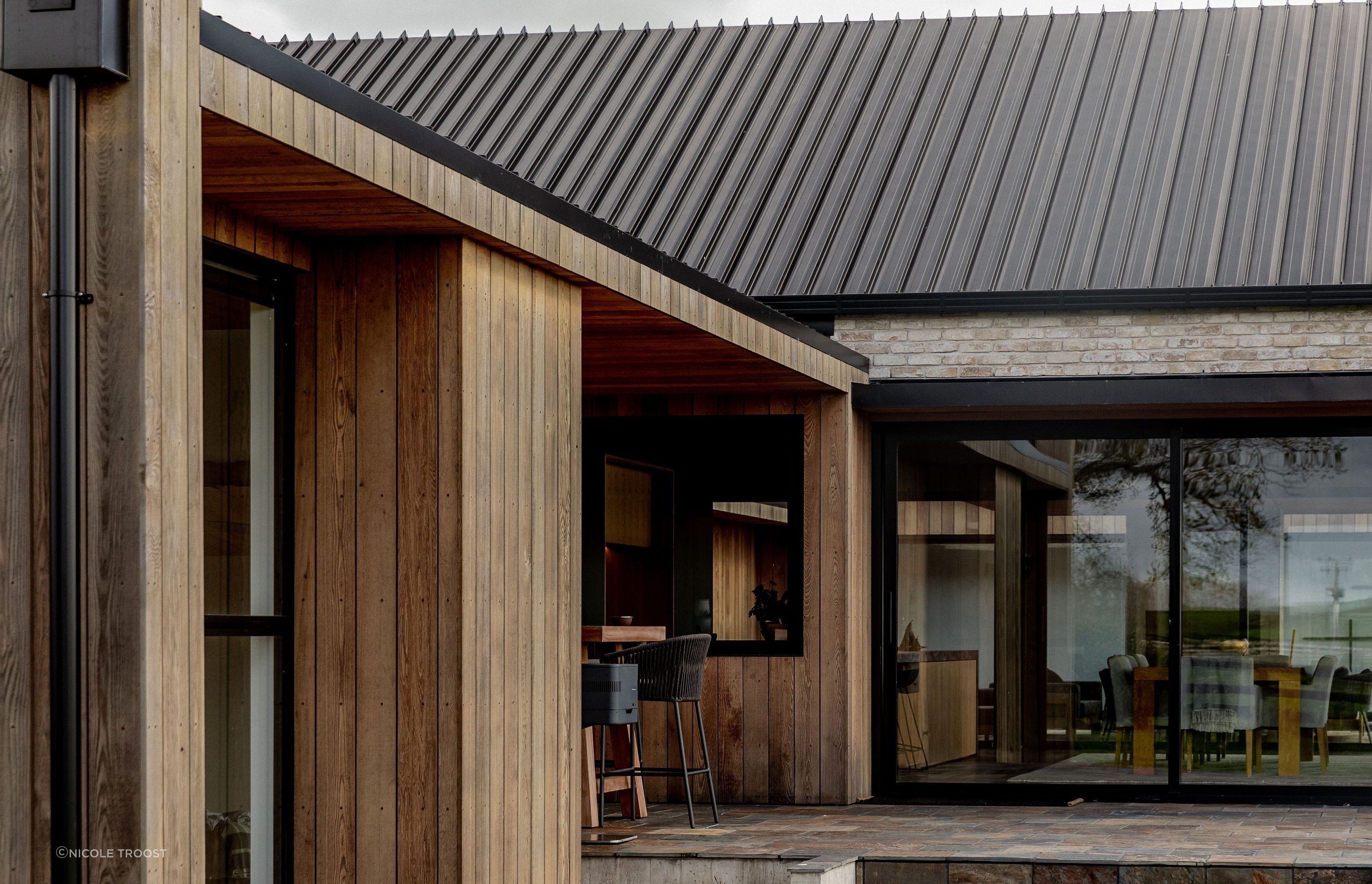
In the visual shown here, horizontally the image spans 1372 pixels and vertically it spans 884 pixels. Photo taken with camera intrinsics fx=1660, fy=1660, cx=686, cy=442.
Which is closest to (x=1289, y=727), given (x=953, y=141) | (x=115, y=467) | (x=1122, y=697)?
(x=1122, y=697)

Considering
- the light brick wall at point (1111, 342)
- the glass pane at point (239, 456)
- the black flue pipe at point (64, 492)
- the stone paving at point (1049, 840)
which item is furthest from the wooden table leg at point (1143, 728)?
the black flue pipe at point (64, 492)

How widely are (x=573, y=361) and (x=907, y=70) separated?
7.29 m

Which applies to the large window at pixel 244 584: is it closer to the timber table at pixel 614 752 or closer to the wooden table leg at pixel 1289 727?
the timber table at pixel 614 752

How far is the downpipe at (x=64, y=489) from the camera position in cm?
346

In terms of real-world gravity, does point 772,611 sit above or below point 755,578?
below

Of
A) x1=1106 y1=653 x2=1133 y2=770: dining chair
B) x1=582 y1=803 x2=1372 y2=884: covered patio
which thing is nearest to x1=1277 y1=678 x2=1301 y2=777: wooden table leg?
x1=582 y1=803 x2=1372 y2=884: covered patio

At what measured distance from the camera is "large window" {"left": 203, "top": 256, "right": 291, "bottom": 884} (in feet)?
15.7

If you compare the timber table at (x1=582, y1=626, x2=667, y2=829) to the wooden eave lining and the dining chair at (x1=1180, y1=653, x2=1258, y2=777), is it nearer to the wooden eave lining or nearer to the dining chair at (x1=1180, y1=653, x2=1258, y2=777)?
the wooden eave lining

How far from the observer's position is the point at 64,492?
3490mm

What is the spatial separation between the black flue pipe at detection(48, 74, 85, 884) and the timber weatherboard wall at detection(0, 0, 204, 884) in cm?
3

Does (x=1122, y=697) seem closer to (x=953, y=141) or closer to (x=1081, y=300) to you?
(x=1081, y=300)

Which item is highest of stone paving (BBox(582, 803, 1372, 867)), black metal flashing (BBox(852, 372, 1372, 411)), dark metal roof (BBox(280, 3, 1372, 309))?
dark metal roof (BBox(280, 3, 1372, 309))

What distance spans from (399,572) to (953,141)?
23.8ft

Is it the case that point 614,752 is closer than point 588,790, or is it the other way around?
point 588,790
